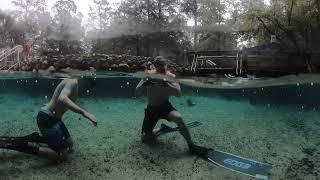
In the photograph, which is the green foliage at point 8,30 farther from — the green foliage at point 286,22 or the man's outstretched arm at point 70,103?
the green foliage at point 286,22

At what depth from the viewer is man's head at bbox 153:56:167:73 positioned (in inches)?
185

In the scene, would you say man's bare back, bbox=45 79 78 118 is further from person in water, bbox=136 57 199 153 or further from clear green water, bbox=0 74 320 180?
person in water, bbox=136 57 199 153

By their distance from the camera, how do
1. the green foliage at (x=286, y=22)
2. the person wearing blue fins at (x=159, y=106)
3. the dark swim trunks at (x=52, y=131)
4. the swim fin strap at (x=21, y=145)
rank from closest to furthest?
the swim fin strap at (x=21, y=145)
the dark swim trunks at (x=52, y=131)
the person wearing blue fins at (x=159, y=106)
the green foliage at (x=286, y=22)

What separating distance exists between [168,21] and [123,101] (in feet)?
4.66

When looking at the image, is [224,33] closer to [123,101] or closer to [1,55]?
[123,101]

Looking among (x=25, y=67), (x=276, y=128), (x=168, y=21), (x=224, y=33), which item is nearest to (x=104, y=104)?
(x=25, y=67)

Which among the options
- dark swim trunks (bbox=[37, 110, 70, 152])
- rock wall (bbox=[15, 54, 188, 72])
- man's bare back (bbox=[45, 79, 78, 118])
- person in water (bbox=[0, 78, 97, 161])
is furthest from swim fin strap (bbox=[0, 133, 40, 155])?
rock wall (bbox=[15, 54, 188, 72])

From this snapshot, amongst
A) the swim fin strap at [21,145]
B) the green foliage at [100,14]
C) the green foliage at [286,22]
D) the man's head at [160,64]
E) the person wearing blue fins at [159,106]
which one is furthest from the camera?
the green foliage at [286,22]

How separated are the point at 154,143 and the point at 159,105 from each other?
0.50m

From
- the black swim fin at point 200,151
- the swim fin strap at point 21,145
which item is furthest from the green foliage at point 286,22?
the swim fin strap at point 21,145

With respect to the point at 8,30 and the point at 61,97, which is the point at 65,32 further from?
the point at 8,30

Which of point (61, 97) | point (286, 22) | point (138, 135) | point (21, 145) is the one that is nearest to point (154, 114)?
point (138, 135)

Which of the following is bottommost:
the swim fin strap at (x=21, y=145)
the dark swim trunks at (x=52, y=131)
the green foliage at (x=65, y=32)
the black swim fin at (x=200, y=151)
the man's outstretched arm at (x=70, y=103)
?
the black swim fin at (x=200, y=151)

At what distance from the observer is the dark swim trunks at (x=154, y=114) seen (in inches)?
191
